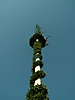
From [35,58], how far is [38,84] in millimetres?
6435

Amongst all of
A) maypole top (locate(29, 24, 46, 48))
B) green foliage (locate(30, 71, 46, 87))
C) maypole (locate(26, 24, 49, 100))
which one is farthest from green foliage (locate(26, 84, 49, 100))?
maypole top (locate(29, 24, 46, 48))

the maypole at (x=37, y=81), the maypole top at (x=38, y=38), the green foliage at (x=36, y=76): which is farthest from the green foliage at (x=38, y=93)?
the maypole top at (x=38, y=38)

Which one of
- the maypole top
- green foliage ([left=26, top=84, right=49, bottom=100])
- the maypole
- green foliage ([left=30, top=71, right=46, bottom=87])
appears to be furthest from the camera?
the maypole top

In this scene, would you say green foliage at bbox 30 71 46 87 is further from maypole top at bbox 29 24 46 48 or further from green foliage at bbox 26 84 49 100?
maypole top at bbox 29 24 46 48

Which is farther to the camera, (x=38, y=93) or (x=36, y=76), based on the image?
(x=36, y=76)

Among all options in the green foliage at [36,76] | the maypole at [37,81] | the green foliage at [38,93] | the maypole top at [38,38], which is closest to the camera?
the green foliage at [38,93]

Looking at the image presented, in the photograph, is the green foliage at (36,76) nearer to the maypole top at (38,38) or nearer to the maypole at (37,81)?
the maypole at (37,81)

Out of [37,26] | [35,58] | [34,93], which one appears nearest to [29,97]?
[34,93]

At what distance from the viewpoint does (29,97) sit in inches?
777

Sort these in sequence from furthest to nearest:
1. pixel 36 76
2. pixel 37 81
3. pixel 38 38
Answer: pixel 38 38 < pixel 36 76 < pixel 37 81

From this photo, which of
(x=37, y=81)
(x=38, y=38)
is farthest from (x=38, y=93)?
(x=38, y=38)

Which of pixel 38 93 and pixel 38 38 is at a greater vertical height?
pixel 38 38

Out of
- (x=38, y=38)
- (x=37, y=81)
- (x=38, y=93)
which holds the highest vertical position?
(x=38, y=38)

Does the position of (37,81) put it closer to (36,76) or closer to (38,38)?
(36,76)
